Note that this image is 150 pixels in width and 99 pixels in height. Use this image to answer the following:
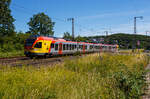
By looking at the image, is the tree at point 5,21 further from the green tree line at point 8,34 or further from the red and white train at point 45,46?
the red and white train at point 45,46

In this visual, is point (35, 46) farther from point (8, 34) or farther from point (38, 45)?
point (8, 34)

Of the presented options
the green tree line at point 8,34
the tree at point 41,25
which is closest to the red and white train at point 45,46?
the green tree line at point 8,34

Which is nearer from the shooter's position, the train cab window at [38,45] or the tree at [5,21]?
the train cab window at [38,45]

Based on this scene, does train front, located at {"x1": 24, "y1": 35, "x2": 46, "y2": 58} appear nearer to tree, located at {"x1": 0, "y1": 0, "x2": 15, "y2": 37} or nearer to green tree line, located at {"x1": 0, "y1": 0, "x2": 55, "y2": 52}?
green tree line, located at {"x1": 0, "y1": 0, "x2": 55, "y2": 52}

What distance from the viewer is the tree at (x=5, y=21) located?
39066 millimetres

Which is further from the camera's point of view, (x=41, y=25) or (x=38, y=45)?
(x=41, y=25)

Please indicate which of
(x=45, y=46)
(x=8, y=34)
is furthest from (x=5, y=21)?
(x=45, y=46)

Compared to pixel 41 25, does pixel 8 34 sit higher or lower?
lower

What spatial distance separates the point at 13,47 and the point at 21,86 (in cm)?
3144

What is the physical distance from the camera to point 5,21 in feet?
131

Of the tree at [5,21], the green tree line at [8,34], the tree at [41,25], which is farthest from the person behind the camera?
the tree at [41,25]

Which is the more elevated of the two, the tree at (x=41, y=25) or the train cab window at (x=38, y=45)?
the tree at (x=41, y=25)

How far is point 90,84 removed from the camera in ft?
17.8

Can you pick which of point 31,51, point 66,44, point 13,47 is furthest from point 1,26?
point 31,51
